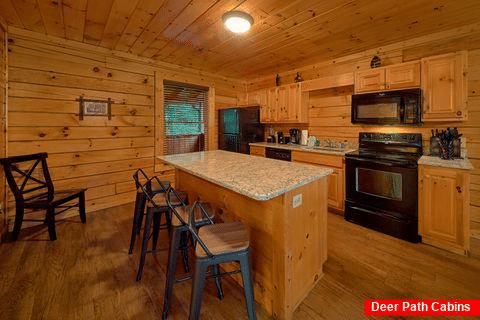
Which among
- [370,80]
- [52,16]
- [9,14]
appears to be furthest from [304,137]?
[9,14]

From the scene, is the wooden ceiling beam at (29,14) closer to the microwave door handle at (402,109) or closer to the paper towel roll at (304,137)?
the paper towel roll at (304,137)

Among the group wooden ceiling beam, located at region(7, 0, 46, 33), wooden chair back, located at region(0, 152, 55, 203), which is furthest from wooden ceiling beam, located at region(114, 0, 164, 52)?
wooden chair back, located at region(0, 152, 55, 203)

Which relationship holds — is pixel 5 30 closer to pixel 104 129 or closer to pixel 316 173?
pixel 104 129

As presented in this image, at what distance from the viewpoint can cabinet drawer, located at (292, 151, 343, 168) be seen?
321 cm

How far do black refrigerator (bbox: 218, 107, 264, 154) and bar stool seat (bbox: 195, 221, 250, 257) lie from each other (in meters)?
3.01

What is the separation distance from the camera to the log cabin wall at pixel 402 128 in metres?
2.60

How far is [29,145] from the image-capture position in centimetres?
292

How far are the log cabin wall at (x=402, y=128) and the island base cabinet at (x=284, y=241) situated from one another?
1.85m

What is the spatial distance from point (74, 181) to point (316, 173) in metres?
3.31

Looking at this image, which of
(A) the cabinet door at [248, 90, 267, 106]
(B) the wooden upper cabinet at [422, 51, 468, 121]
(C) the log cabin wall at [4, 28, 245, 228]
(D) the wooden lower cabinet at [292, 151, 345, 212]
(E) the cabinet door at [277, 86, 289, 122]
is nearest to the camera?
(B) the wooden upper cabinet at [422, 51, 468, 121]

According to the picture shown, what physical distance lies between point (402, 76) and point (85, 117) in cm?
424

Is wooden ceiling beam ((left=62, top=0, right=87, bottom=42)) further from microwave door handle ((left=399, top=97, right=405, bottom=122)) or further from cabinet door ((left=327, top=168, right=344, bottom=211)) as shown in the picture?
microwave door handle ((left=399, top=97, right=405, bottom=122))

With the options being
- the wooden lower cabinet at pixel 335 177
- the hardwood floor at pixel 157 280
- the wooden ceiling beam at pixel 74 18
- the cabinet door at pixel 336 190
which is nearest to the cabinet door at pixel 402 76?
the wooden lower cabinet at pixel 335 177

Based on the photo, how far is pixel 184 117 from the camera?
14.8 feet
